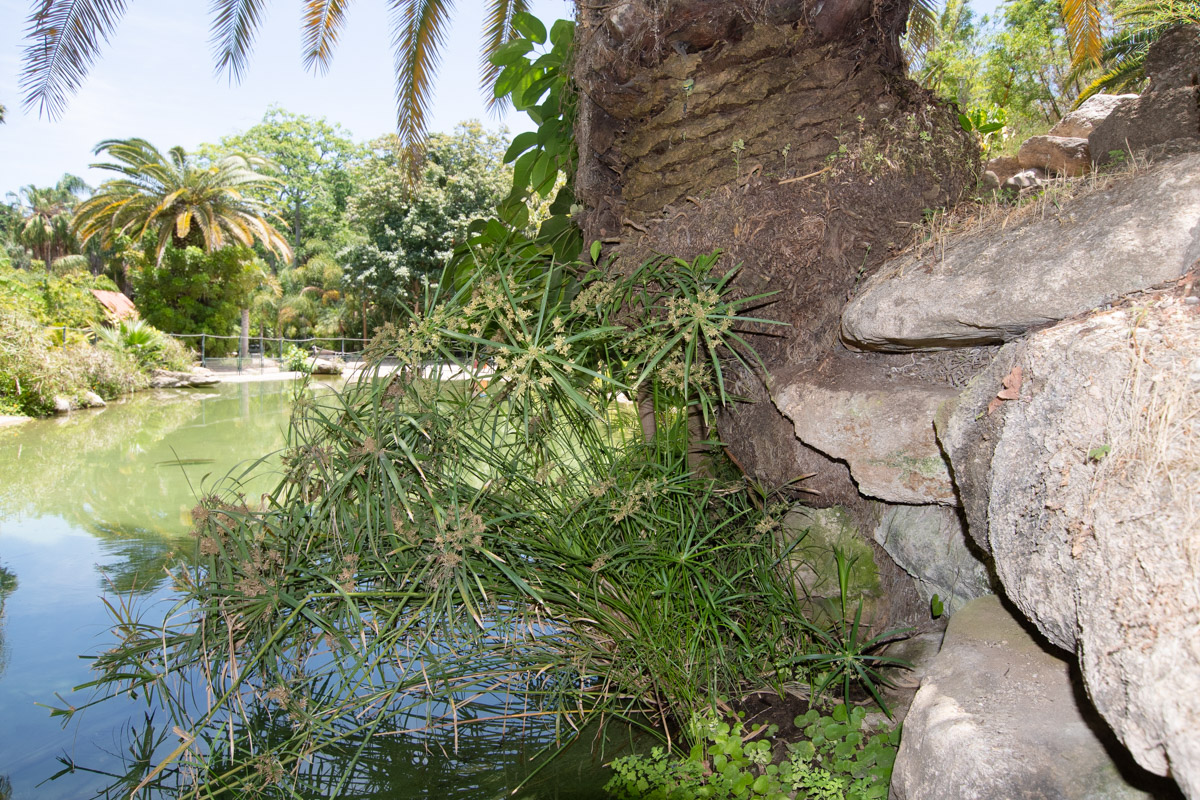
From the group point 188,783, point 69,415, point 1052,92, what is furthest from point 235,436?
point 1052,92

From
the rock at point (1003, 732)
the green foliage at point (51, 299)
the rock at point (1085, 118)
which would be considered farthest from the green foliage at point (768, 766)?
the green foliage at point (51, 299)

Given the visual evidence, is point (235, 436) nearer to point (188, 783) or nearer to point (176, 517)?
point (176, 517)

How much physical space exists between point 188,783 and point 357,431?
1.26 m

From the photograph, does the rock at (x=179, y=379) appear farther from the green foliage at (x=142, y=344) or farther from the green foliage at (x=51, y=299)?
the green foliage at (x=51, y=299)

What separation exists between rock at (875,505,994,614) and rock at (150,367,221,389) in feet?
52.9

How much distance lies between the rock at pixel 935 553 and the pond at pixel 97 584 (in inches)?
52.5

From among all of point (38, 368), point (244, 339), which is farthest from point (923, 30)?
point (244, 339)

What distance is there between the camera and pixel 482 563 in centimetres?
240

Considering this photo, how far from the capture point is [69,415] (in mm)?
11438

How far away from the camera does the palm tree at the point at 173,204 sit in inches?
794

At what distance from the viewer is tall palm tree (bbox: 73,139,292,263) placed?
20.1 metres

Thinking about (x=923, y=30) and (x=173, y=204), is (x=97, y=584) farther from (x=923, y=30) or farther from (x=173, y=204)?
(x=173, y=204)

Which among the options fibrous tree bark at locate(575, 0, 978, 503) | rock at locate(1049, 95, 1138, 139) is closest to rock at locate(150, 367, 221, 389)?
fibrous tree bark at locate(575, 0, 978, 503)

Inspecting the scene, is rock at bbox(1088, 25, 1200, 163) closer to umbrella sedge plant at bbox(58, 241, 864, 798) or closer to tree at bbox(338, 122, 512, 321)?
umbrella sedge plant at bbox(58, 241, 864, 798)
